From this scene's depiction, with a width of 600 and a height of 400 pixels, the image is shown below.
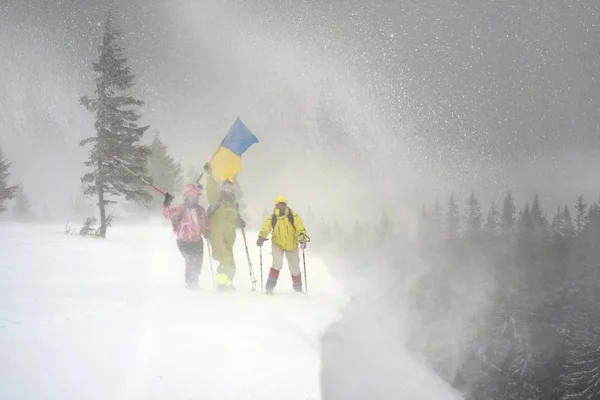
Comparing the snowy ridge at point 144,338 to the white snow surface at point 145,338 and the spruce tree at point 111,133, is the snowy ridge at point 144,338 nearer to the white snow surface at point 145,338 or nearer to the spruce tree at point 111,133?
the white snow surface at point 145,338

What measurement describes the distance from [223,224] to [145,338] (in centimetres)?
467

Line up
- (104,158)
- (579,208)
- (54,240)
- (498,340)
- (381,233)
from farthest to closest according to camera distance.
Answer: (381,233) → (579,208) → (498,340) → (104,158) → (54,240)

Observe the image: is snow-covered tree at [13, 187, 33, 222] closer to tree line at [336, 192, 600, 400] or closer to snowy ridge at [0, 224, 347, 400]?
tree line at [336, 192, 600, 400]

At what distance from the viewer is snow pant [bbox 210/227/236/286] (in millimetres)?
8664

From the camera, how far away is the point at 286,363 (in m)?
4.36

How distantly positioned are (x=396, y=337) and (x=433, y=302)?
181 ft

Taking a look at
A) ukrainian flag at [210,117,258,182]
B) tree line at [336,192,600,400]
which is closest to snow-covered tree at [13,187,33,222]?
tree line at [336,192,600,400]

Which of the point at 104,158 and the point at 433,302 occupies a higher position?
the point at 104,158

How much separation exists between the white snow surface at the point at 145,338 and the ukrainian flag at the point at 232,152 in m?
3.48

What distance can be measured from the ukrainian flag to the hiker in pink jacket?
1499 mm

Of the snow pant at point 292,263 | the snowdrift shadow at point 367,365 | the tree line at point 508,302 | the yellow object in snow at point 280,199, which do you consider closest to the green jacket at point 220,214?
the yellow object in snow at point 280,199

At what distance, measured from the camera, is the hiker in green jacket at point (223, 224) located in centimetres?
877

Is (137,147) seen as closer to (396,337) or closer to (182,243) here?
(182,243)

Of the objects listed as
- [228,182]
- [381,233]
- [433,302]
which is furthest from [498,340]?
[381,233]
